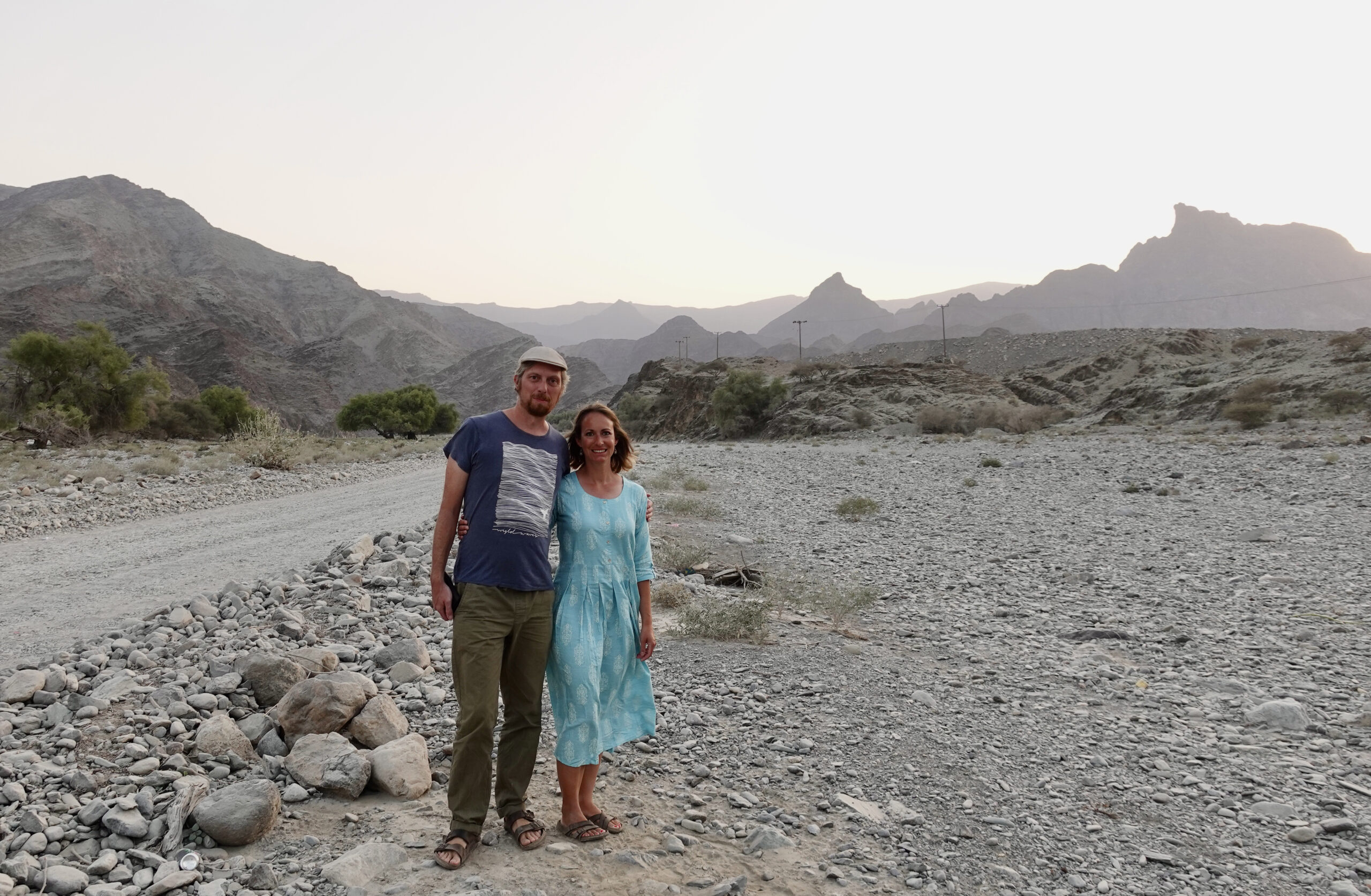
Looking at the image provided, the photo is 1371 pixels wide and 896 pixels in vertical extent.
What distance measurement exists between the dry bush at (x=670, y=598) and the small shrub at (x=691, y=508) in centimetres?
671

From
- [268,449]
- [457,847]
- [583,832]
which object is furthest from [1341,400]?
[268,449]

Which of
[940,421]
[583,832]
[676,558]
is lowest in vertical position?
[940,421]

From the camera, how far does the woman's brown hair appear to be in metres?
3.61

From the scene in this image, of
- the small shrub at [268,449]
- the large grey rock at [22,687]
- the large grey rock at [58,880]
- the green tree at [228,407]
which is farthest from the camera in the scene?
the green tree at [228,407]

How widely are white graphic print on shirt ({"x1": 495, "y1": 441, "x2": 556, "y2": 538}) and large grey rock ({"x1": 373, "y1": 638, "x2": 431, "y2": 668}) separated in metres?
2.82

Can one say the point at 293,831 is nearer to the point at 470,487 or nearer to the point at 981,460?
the point at 470,487

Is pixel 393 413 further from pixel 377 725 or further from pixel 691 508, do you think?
pixel 377 725

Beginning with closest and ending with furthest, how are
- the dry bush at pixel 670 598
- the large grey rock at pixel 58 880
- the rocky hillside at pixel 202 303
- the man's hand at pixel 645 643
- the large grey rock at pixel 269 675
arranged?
the large grey rock at pixel 58 880 → the man's hand at pixel 645 643 → the large grey rock at pixel 269 675 → the dry bush at pixel 670 598 → the rocky hillside at pixel 202 303

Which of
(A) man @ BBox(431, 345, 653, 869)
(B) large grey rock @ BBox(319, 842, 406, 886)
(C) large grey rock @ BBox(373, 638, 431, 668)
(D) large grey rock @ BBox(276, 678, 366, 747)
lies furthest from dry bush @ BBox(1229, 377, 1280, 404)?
(B) large grey rock @ BBox(319, 842, 406, 886)

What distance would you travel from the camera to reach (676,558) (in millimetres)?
9859

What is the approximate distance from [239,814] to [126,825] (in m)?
0.47

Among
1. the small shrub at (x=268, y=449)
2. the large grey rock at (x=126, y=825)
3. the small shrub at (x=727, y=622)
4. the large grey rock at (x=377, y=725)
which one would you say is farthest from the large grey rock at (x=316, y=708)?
the small shrub at (x=268, y=449)

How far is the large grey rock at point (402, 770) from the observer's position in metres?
3.91

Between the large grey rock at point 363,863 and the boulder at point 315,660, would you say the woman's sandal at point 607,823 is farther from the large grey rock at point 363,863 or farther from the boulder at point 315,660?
the boulder at point 315,660
